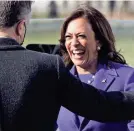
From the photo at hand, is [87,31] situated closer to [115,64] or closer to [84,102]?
[115,64]

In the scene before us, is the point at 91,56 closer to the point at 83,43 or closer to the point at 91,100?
the point at 83,43

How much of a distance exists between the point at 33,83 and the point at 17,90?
0.07 meters

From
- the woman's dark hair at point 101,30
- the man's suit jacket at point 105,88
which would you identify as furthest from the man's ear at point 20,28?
the woman's dark hair at point 101,30

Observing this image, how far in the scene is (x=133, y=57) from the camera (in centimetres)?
1123

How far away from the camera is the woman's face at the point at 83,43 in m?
2.88

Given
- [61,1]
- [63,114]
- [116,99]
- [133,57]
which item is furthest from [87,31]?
[61,1]

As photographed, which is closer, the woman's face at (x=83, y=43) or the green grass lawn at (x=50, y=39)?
the woman's face at (x=83, y=43)

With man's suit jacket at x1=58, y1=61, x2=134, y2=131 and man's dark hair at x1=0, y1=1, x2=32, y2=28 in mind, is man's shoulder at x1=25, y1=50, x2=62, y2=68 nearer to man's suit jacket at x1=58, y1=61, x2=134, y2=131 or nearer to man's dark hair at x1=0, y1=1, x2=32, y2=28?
man's dark hair at x1=0, y1=1, x2=32, y2=28

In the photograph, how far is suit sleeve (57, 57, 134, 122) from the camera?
1.83 m

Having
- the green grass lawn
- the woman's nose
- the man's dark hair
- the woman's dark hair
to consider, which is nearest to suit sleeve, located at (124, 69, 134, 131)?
the woman's dark hair

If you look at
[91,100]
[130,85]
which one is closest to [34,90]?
[91,100]

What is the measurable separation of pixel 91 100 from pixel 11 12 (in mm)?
500

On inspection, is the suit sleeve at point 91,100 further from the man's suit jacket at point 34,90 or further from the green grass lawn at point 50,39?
the green grass lawn at point 50,39

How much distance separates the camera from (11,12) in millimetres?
1797
